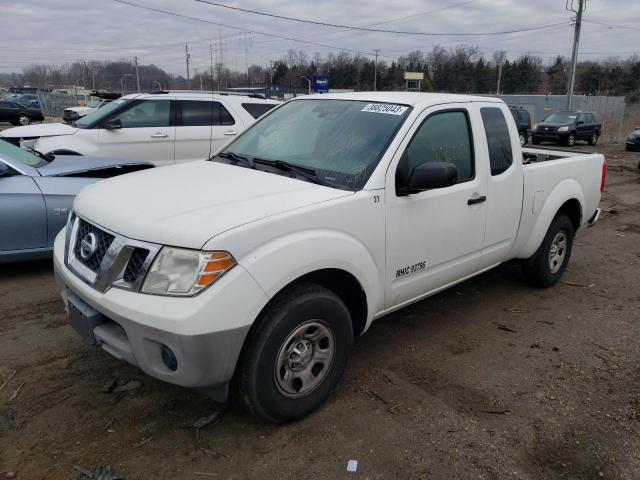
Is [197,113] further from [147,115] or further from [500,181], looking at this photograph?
[500,181]

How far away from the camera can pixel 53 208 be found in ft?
16.6

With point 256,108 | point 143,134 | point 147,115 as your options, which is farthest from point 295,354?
point 256,108

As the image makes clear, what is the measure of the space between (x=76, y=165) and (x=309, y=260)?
407 cm

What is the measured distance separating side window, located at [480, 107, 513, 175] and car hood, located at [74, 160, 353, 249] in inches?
67.2

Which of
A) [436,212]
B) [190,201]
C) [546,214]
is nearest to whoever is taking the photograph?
[190,201]

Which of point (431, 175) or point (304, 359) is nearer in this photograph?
point (304, 359)

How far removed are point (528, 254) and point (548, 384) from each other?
1.66 metres

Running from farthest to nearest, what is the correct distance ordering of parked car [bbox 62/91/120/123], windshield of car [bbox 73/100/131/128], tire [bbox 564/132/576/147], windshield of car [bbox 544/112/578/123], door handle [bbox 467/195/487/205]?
windshield of car [bbox 544/112/578/123]
tire [bbox 564/132/576/147]
parked car [bbox 62/91/120/123]
windshield of car [bbox 73/100/131/128]
door handle [bbox 467/195/487/205]

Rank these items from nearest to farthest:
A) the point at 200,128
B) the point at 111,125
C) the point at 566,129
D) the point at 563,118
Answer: the point at 111,125 < the point at 200,128 < the point at 566,129 < the point at 563,118

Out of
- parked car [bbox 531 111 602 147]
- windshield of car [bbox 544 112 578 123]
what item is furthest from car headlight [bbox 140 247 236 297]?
windshield of car [bbox 544 112 578 123]

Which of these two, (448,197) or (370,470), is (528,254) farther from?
(370,470)

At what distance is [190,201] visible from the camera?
2.87 m

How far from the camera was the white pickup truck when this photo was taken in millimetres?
2518

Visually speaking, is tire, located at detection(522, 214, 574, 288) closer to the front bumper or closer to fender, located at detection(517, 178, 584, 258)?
fender, located at detection(517, 178, 584, 258)
